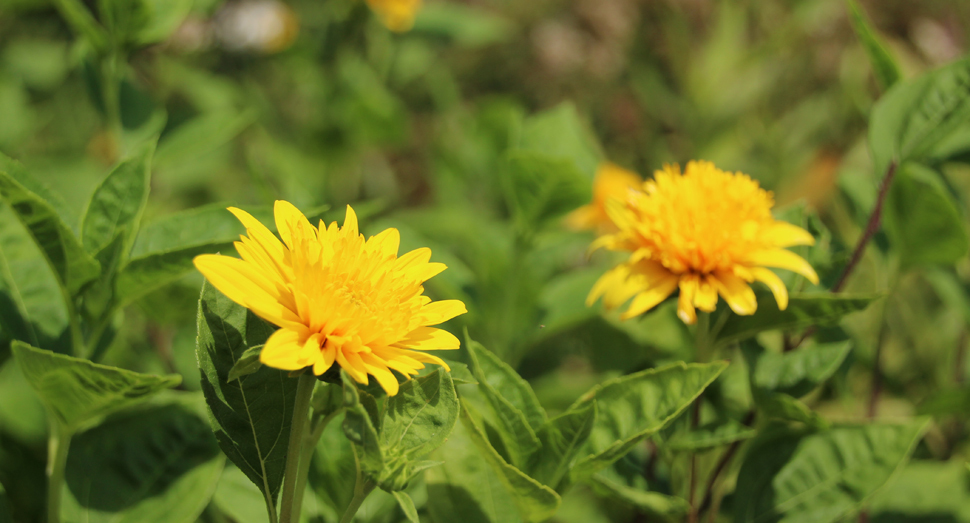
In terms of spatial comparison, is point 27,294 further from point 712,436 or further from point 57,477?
point 712,436

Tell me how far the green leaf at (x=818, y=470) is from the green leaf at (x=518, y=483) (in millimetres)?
310

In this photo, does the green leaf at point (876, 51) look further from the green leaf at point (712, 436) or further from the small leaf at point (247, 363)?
the small leaf at point (247, 363)

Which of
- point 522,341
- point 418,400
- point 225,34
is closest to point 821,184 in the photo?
point 522,341

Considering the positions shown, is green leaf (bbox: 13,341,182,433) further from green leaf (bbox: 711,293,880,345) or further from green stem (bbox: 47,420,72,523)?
green leaf (bbox: 711,293,880,345)

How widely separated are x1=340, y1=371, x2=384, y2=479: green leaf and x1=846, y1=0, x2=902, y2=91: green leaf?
0.72m

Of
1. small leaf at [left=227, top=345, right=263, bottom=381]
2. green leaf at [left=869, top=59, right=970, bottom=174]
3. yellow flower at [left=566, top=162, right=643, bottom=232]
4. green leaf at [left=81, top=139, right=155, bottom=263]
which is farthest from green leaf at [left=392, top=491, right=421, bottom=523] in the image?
yellow flower at [left=566, top=162, right=643, bottom=232]

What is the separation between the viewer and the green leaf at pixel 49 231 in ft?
1.85

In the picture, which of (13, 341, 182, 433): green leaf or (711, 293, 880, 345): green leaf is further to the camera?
(711, 293, 880, 345): green leaf

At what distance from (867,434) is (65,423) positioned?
0.82m

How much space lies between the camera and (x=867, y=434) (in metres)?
0.77

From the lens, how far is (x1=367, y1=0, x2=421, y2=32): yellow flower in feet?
5.57

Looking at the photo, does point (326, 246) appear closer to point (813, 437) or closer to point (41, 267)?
point (41, 267)

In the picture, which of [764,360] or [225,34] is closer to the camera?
[764,360]

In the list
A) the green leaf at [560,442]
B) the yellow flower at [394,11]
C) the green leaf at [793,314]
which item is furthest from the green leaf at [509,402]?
the yellow flower at [394,11]
